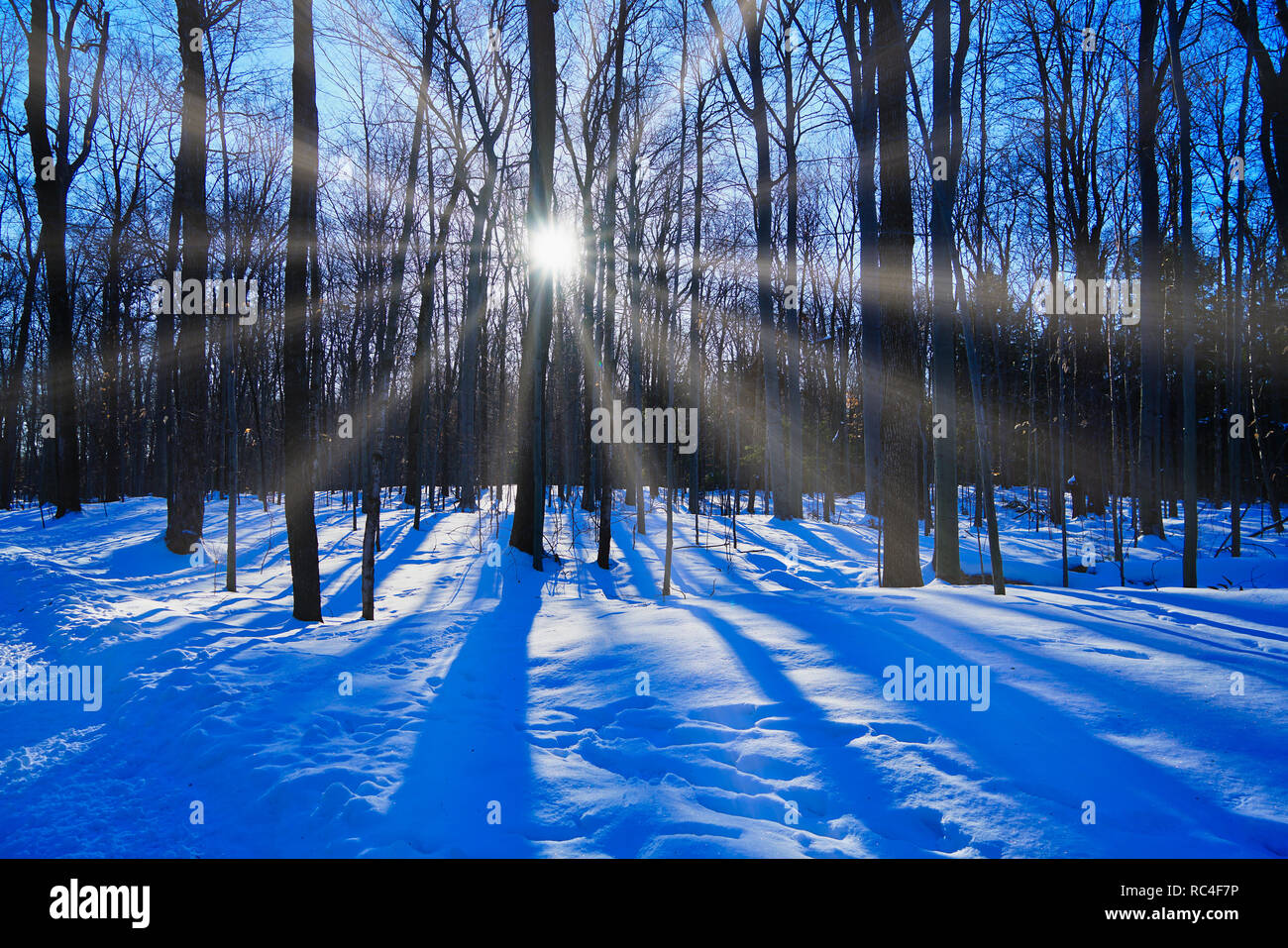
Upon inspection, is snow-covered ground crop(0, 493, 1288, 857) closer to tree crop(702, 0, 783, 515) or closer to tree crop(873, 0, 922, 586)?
tree crop(873, 0, 922, 586)

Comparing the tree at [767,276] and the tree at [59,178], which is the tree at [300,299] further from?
the tree at [59,178]

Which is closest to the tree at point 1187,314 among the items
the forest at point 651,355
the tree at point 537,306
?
the forest at point 651,355

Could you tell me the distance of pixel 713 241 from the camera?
19531 mm

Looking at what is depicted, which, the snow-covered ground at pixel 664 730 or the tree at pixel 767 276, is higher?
the tree at pixel 767 276

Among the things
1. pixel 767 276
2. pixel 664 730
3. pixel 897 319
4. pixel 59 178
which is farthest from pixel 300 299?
pixel 59 178

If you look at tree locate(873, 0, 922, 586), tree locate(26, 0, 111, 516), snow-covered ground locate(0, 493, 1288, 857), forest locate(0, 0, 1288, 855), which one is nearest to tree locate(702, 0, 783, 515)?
forest locate(0, 0, 1288, 855)

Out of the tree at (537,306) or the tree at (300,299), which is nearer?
the tree at (300,299)

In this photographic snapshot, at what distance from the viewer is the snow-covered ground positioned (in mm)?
2172

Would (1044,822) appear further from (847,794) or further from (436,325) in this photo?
(436,325)

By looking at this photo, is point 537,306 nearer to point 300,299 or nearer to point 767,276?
point 300,299

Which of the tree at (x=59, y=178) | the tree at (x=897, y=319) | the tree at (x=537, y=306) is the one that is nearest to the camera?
the tree at (x=897, y=319)

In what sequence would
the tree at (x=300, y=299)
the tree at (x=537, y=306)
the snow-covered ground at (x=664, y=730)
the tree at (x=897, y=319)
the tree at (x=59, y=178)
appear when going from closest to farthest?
the snow-covered ground at (x=664, y=730) → the tree at (x=300, y=299) → the tree at (x=897, y=319) → the tree at (x=537, y=306) → the tree at (x=59, y=178)

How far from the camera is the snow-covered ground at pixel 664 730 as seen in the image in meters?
2.17

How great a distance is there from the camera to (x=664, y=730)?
3.12 meters
